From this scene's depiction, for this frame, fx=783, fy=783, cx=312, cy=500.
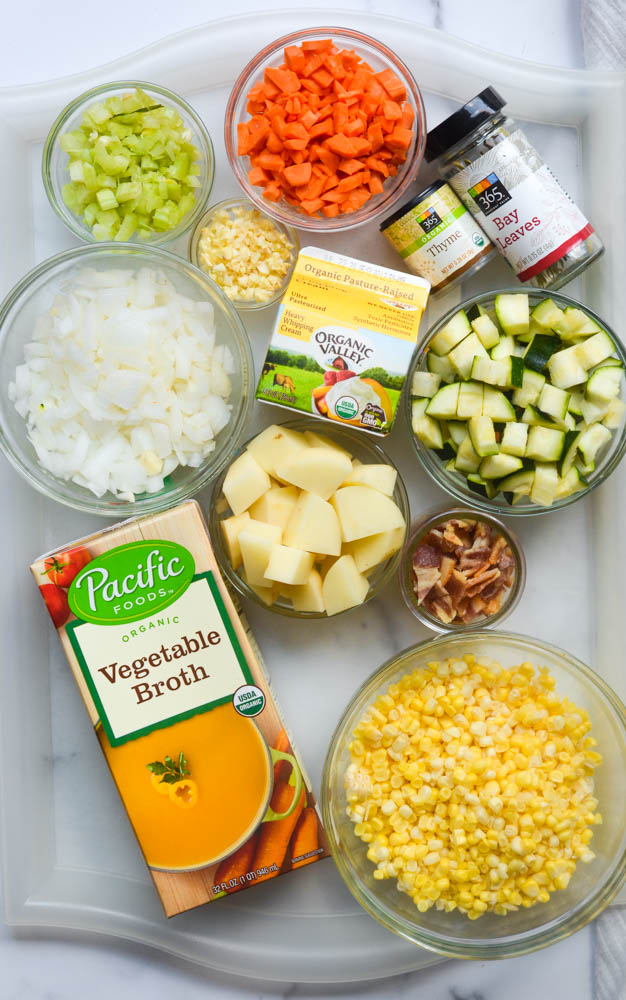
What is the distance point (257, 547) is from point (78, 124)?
3.07ft

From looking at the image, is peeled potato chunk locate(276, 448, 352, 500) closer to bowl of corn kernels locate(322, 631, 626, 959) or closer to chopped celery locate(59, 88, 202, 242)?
bowl of corn kernels locate(322, 631, 626, 959)

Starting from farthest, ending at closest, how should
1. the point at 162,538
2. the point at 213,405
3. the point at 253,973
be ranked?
the point at 253,973, the point at 213,405, the point at 162,538

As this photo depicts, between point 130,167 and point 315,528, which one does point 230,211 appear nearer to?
point 130,167

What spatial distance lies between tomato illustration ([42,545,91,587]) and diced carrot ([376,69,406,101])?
3.41 ft

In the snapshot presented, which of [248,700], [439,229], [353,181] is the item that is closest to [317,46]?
[353,181]

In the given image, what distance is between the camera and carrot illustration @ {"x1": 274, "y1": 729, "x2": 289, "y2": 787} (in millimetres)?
1432

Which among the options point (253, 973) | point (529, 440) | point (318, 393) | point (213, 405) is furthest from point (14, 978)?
point (529, 440)

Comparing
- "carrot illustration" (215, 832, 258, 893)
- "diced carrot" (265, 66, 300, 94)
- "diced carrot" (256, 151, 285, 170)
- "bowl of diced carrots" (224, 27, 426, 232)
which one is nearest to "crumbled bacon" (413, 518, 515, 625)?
"carrot illustration" (215, 832, 258, 893)

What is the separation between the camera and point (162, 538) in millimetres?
1389

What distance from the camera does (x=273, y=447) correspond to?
1516 mm

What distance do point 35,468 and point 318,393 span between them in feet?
1.84

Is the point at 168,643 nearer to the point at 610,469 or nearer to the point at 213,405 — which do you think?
the point at 213,405

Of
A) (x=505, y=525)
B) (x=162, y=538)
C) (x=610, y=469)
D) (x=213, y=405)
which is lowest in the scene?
(x=505, y=525)

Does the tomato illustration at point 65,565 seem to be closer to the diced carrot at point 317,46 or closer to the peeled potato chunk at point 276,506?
the peeled potato chunk at point 276,506
